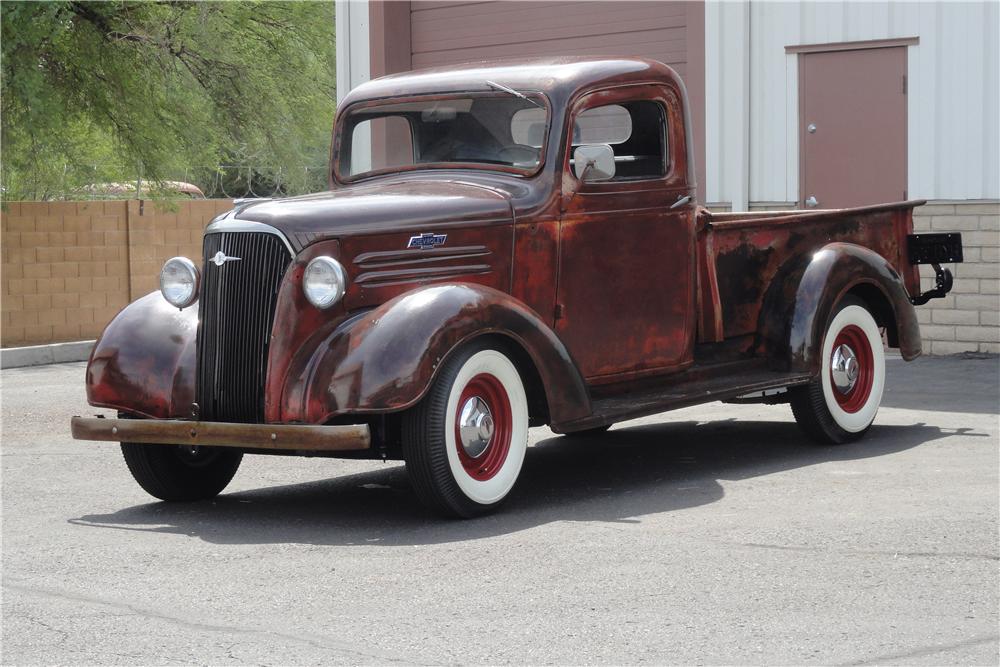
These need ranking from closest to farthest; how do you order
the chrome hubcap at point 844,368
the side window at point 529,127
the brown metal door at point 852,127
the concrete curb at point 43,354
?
the side window at point 529,127
the chrome hubcap at point 844,368
the brown metal door at point 852,127
the concrete curb at point 43,354

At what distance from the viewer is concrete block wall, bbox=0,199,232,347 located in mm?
15945

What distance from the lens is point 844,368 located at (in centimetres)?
854

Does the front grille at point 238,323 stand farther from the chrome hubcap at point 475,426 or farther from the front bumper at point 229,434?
the chrome hubcap at point 475,426

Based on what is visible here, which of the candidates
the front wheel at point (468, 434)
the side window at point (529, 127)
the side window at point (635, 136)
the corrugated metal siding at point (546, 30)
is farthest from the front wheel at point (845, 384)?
the corrugated metal siding at point (546, 30)

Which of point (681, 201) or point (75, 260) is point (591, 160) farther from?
point (75, 260)

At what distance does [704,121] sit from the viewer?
14.1 metres

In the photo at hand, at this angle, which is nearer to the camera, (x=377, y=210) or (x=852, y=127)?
(x=377, y=210)

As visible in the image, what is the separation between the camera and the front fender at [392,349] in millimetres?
6098

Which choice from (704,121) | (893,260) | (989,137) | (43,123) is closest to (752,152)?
(704,121)

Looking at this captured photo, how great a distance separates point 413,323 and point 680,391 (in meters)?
2.08

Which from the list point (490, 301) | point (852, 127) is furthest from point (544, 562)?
point (852, 127)

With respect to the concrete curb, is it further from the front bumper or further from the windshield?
the front bumper

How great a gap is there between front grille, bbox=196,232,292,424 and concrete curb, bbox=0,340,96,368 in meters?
8.81

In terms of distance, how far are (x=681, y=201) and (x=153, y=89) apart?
11.9 metres
